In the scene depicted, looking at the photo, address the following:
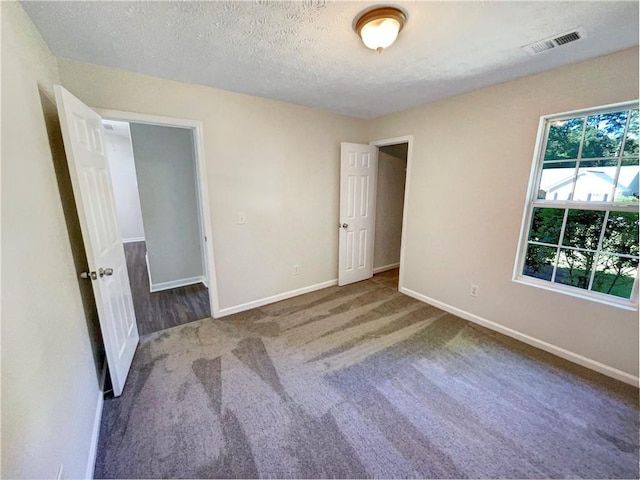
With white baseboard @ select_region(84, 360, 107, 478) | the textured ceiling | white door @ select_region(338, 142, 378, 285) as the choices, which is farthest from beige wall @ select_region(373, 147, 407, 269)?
white baseboard @ select_region(84, 360, 107, 478)

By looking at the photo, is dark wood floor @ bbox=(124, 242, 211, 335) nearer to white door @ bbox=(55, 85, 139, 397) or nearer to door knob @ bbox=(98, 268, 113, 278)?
white door @ bbox=(55, 85, 139, 397)

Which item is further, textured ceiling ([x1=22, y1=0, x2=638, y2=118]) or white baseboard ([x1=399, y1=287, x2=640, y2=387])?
white baseboard ([x1=399, y1=287, x2=640, y2=387])

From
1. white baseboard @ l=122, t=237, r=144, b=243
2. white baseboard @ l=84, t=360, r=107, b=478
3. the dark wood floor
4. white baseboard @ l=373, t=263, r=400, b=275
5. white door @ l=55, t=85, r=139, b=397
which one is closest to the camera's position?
white baseboard @ l=84, t=360, r=107, b=478

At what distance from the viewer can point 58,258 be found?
4.48 feet

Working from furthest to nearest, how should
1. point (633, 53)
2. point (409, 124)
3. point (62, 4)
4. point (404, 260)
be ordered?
point (404, 260)
point (409, 124)
point (633, 53)
point (62, 4)

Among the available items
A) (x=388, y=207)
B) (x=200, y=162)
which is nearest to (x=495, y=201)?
(x=388, y=207)

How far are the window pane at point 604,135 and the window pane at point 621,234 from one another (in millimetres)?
465

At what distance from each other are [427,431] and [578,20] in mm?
2514

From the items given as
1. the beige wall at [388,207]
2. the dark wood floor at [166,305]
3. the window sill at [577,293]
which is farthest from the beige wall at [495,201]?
the dark wood floor at [166,305]

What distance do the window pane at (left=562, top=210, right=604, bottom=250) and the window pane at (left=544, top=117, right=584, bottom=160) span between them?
48 centimetres

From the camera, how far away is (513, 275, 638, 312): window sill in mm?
1855

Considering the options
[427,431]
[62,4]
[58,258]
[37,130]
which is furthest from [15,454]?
[62,4]

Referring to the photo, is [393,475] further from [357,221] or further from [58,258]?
[357,221]

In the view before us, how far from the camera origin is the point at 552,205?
2.15 metres
